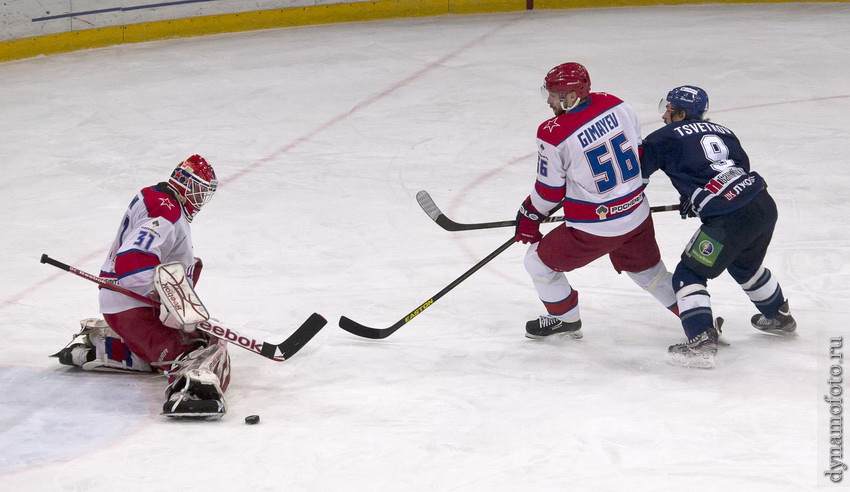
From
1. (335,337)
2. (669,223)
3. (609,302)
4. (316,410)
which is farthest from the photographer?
(669,223)

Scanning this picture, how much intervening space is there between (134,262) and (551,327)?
1.56m

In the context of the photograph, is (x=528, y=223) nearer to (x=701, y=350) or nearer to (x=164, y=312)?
(x=701, y=350)

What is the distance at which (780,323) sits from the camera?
3.86 meters

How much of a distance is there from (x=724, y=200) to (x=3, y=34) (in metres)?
6.54

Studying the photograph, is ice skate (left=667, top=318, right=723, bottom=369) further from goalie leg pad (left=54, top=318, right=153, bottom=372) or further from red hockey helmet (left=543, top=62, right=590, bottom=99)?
goalie leg pad (left=54, top=318, right=153, bottom=372)

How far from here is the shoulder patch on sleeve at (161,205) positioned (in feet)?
11.4

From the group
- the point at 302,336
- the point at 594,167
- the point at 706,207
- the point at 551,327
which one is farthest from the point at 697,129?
the point at 302,336

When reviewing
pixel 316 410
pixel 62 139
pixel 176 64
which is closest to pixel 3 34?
pixel 176 64

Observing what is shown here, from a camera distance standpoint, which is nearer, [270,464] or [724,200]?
[270,464]

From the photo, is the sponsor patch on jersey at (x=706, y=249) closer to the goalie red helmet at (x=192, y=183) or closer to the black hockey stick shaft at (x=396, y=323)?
the black hockey stick shaft at (x=396, y=323)

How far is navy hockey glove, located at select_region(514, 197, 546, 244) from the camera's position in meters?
3.77

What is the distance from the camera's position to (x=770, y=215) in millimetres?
3674

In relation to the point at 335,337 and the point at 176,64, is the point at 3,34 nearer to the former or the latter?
the point at 176,64

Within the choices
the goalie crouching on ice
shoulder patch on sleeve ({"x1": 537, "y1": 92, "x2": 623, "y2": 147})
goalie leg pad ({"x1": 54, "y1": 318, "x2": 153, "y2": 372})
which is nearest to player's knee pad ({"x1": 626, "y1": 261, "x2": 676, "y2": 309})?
shoulder patch on sleeve ({"x1": 537, "y1": 92, "x2": 623, "y2": 147})
